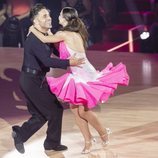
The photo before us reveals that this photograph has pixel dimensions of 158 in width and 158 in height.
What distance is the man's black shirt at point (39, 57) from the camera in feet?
15.7

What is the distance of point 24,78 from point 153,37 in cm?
591

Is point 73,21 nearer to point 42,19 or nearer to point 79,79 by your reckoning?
point 42,19

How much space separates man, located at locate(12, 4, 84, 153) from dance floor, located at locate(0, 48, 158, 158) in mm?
288

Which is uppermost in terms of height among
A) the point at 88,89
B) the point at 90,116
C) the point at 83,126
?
the point at 88,89

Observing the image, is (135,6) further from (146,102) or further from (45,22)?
(45,22)

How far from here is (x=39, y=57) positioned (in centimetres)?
481

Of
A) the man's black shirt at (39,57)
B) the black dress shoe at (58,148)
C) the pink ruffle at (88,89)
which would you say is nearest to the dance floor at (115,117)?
the black dress shoe at (58,148)

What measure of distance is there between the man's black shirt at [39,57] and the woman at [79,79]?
63 millimetres

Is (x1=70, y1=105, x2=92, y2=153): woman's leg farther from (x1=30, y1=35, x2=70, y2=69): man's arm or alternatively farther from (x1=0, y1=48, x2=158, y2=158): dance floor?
(x1=30, y1=35, x2=70, y2=69): man's arm

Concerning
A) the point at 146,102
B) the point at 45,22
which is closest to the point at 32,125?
the point at 45,22

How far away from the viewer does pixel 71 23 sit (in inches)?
193

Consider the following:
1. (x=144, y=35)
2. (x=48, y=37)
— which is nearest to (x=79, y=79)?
(x=48, y=37)

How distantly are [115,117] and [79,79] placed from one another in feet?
5.42

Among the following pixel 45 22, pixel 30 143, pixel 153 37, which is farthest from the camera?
pixel 153 37
